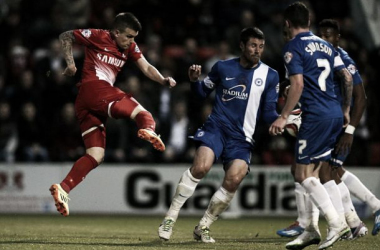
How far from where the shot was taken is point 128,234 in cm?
1005

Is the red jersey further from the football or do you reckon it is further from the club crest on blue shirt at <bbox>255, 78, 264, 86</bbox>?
the football

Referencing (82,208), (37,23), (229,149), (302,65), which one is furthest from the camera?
(37,23)

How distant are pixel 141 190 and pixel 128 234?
14.9ft

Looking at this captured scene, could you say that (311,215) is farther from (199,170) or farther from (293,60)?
(293,60)

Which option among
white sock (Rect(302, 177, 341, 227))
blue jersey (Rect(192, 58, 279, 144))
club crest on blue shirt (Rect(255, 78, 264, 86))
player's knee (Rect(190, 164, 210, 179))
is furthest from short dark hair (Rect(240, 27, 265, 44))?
white sock (Rect(302, 177, 341, 227))

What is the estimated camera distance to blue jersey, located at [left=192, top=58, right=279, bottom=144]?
906 cm

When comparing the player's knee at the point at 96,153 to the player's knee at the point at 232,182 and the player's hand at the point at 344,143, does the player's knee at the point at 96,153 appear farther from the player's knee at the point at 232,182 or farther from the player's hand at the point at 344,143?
the player's hand at the point at 344,143

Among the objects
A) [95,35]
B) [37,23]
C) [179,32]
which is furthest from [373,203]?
[37,23]

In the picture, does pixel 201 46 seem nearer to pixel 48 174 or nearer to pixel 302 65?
pixel 48 174

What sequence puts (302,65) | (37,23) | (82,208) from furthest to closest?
(37,23), (82,208), (302,65)

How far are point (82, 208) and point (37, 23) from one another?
4.32m

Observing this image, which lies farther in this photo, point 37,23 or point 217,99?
point 37,23

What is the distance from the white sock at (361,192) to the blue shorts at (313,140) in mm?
1909

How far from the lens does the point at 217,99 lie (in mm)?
9219
